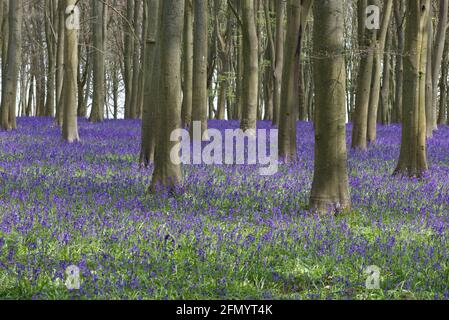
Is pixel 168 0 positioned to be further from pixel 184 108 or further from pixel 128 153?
pixel 184 108

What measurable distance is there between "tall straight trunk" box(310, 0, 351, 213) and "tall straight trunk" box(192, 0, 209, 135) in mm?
7039

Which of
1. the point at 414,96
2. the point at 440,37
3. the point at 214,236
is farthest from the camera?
the point at 440,37

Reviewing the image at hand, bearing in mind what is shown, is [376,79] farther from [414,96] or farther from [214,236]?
[214,236]

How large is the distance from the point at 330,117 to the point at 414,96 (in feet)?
14.7

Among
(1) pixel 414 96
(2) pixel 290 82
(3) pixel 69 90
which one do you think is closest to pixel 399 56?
(2) pixel 290 82

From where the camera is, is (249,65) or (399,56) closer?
(249,65)

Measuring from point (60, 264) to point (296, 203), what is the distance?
433 cm

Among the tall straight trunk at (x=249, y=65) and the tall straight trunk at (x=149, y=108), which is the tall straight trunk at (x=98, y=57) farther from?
the tall straight trunk at (x=149, y=108)

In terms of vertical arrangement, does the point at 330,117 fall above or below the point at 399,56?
below

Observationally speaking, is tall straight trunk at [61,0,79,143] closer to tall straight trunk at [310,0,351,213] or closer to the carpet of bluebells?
the carpet of bluebells

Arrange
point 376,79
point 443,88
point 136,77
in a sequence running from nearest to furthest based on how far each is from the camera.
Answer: point 376,79 → point 136,77 → point 443,88

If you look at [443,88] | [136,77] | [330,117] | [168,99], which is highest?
[443,88]

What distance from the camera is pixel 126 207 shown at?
861 cm

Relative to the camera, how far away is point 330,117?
875 centimetres
